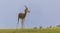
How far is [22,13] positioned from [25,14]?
0.48 m

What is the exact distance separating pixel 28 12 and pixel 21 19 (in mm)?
1491

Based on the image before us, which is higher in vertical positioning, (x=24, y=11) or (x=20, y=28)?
(x=24, y=11)

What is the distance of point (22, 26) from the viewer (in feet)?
126

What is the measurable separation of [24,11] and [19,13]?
107 cm

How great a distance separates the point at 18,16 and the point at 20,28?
211 cm

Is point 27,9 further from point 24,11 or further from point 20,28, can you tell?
point 20,28

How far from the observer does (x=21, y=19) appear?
129ft

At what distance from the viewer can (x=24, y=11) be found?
39188mm

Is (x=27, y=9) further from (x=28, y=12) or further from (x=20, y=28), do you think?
(x=20, y=28)

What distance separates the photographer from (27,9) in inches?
1542

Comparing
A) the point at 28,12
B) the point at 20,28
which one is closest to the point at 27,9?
the point at 28,12

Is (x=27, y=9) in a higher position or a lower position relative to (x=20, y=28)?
higher

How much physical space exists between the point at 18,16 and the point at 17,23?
1.56 m

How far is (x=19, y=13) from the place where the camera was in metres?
38.5
